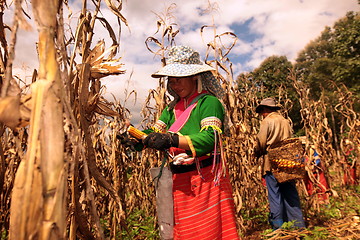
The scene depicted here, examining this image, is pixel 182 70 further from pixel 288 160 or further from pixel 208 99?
pixel 288 160

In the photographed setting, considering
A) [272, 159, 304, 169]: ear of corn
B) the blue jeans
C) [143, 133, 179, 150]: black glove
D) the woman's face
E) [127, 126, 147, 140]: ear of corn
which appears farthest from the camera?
the blue jeans

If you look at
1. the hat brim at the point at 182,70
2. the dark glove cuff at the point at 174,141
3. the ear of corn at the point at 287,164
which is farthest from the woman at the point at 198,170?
the ear of corn at the point at 287,164

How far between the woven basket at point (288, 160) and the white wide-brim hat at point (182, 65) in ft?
5.09

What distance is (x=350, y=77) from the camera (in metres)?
12.8

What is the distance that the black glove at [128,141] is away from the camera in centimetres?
135

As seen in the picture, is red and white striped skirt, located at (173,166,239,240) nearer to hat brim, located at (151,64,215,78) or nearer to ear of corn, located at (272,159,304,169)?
hat brim, located at (151,64,215,78)

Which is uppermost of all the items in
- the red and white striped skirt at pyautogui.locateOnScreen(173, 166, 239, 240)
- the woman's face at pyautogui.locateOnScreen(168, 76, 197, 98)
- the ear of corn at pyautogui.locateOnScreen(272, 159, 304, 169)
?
the woman's face at pyautogui.locateOnScreen(168, 76, 197, 98)

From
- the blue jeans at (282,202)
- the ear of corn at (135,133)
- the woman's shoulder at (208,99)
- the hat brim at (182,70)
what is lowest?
the blue jeans at (282,202)

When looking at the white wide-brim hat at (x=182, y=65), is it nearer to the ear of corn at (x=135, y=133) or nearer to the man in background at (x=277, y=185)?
the ear of corn at (x=135, y=133)

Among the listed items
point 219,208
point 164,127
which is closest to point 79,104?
point 164,127

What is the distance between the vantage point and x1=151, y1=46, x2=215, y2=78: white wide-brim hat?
4.60 ft

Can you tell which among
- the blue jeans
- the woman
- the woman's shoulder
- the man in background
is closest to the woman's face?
the woman

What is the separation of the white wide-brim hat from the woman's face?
0.26ft

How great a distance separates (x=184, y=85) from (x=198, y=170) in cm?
49
